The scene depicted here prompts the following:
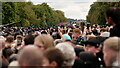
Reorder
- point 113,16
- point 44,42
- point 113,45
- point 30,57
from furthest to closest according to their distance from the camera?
point 113,16 → point 44,42 → point 113,45 → point 30,57

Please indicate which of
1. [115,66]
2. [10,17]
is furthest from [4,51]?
[10,17]

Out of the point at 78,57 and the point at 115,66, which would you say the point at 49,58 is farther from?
the point at 78,57

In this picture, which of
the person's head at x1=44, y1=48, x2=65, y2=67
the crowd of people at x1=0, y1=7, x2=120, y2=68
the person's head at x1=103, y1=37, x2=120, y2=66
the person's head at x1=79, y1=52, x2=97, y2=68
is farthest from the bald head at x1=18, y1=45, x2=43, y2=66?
the person's head at x1=79, y1=52, x2=97, y2=68

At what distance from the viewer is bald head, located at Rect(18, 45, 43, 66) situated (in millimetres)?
3438

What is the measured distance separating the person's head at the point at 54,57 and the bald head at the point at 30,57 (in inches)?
22.7

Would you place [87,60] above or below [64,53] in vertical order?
below

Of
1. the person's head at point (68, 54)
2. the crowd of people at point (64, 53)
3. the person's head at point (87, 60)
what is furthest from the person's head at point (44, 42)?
the person's head at point (87, 60)

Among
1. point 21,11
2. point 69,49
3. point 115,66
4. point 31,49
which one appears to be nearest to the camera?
point 31,49

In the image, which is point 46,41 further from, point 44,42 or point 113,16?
point 113,16

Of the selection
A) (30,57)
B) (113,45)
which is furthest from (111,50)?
(30,57)

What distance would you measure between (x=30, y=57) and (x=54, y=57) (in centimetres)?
79

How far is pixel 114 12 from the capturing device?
5.28 metres

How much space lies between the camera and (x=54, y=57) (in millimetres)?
4191

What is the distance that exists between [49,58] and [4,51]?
7.49ft
